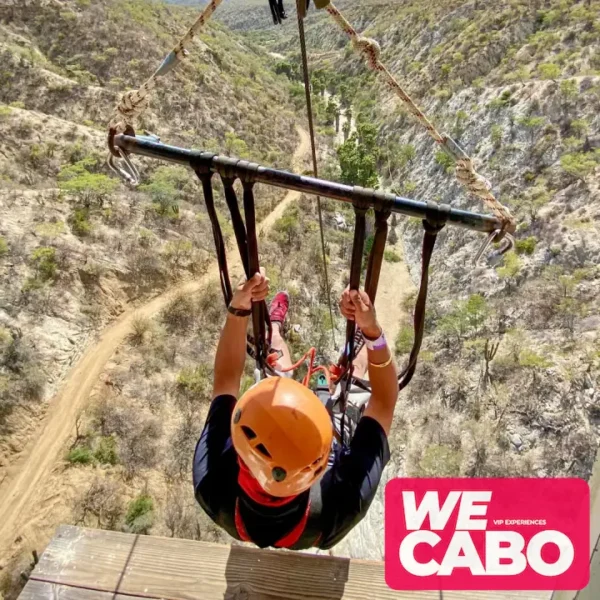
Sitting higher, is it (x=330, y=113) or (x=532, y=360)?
(x=330, y=113)

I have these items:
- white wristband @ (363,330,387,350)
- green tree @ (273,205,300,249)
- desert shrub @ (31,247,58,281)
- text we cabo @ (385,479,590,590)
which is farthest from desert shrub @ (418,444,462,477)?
desert shrub @ (31,247,58,281)

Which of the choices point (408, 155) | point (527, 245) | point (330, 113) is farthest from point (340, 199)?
point (330, 113)

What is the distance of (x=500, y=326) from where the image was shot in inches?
395

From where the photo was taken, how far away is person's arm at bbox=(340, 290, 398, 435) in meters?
1.67

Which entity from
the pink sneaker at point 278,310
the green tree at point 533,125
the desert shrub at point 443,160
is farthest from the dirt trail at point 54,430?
the green tree at point 533,125

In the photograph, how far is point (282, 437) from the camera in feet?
4.38

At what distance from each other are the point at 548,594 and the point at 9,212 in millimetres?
11762

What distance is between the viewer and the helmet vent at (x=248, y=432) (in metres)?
1.37

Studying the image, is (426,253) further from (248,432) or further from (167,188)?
(167,188)

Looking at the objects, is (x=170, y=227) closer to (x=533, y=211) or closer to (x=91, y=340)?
(x=91, y=340)

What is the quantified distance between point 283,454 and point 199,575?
531mm

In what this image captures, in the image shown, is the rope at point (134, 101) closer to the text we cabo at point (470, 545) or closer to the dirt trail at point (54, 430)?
the text we cabo at point (470, 545)

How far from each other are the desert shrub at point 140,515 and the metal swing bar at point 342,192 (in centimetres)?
610

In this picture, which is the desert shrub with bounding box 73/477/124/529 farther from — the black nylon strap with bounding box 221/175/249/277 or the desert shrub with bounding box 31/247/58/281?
the black nylon strap with bounding box 221/175/249/277
